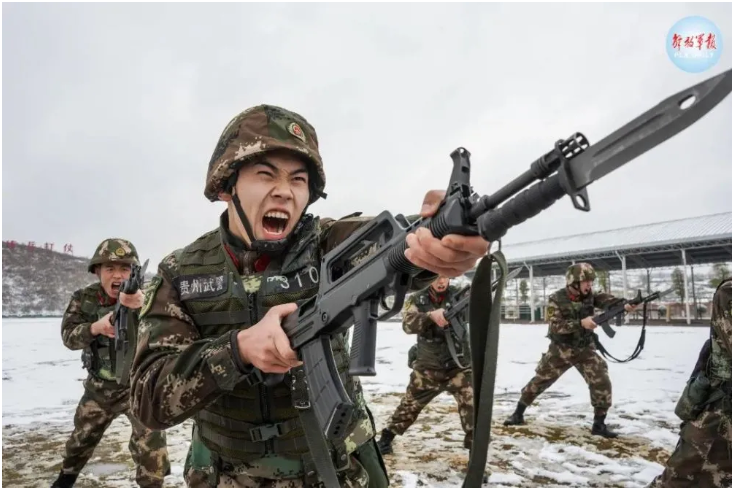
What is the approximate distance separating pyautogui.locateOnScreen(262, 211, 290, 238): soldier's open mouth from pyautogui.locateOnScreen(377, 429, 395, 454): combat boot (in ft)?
13.8

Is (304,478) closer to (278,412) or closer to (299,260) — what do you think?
(278,412)

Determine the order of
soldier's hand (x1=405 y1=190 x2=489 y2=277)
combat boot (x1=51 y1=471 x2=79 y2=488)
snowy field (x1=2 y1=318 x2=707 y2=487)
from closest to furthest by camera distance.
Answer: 1. soldier's hand (x1=405 y1=190 x2=489 y2=277)
2. combat boot (x1=51 y1=471 x2=79 y2=488)
3. snowy field (x1=2 y1=318 x2=707 y2=487)

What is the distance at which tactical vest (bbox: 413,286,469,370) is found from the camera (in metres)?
6.04

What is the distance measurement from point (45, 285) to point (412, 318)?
55.1m

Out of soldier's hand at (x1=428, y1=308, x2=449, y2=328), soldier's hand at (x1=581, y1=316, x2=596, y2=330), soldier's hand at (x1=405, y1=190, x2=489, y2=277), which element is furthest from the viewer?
soldier's hand at (x1=581, y1=316, x2=596, y2=330)

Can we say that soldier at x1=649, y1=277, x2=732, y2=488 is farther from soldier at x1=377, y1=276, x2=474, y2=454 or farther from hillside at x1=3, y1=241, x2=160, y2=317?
hillside at x1=3, y1=241, x2=160, y2=317

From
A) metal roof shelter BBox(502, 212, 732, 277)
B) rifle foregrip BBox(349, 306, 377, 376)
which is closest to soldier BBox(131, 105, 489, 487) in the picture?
rifle foregrip BBox(349, 306, 377, 376)

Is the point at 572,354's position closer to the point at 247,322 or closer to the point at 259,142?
the point at 247,322

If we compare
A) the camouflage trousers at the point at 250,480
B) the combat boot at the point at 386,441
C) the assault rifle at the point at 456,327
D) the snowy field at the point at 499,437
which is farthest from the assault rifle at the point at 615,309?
the camouflage trousers at the point at 250,480

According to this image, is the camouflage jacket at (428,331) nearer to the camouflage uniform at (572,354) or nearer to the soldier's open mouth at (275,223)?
the camouflage uniform at (572,354)

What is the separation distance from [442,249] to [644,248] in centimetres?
2664

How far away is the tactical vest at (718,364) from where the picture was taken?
3486mm

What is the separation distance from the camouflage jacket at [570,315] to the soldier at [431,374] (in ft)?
5.65

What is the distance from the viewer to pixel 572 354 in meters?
6.77
